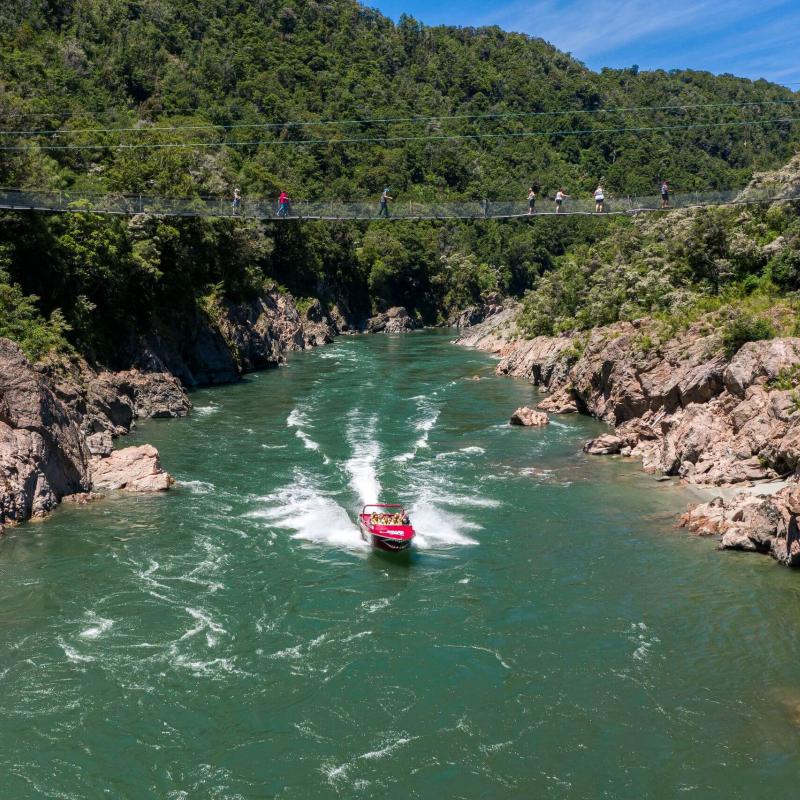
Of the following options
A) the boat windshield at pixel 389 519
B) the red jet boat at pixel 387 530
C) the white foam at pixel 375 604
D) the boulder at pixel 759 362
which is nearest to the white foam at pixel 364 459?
the red jet boat at pixel 387 530

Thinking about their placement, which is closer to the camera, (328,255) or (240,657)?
(240,657)

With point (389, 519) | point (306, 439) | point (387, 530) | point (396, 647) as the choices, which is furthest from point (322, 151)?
point (396, 647)

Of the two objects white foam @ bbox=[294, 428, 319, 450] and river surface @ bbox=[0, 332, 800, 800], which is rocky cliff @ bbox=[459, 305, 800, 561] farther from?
white foam @ bbox=[294, 428, 319, 450]

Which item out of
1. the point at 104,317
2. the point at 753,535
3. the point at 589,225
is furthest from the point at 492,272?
the point at 753,535

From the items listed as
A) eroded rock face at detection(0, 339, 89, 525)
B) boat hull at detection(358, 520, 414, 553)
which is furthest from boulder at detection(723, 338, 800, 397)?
eroded rock face at detection(0, 339, 89, 525)

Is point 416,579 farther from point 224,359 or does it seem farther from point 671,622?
point 224,359
